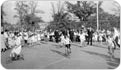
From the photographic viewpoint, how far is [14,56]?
7879 millimetres

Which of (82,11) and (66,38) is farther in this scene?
(82,11)

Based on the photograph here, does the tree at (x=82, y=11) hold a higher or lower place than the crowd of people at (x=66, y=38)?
higher

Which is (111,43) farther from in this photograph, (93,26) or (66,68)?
(93,26)

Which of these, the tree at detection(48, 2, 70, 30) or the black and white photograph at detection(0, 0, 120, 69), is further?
the tree at detection(48, 2, 70, 30)

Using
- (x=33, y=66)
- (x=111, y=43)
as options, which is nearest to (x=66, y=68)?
(x=33, y=66)

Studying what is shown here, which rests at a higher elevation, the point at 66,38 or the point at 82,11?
the point at 82,11

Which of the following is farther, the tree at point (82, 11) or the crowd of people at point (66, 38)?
the tree at point (82, 11)

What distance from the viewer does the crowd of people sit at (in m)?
8.01

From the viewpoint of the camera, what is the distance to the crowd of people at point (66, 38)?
801 centimetres

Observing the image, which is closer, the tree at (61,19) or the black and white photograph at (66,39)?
the black and white photograph at (66,39)

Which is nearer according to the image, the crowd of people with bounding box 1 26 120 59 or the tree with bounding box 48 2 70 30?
the crowd of people with bounding box 1 26 120 59

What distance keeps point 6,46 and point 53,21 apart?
9.06 ft

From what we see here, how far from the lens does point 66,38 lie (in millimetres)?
8977

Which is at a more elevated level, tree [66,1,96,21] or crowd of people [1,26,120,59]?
tree [66,1,96,21]
